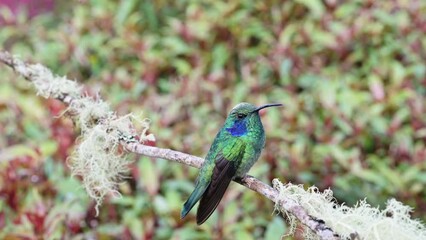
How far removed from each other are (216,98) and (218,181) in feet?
7.63

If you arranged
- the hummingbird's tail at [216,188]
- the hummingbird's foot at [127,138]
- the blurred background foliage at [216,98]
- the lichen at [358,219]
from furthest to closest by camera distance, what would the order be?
the blurred background foliage at [216,98] < the hummingbird's foot at [127,138] < the hummingbird's tail at [216,188] < the lichen at [358,219]

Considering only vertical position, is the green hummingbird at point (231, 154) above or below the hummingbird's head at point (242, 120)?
below

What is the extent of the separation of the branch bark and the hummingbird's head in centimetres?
14

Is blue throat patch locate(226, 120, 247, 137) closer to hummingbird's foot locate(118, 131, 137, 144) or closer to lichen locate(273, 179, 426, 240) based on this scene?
hummingbird's foot locate(118, 131, 137, 144)

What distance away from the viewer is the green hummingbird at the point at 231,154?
152 centimetres

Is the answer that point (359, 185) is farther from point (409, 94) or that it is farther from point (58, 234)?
point (58, 234)

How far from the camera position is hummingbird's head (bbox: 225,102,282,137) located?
163 cm

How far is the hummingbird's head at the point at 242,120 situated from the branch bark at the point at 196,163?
0.14 metres

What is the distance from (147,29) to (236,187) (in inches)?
83.5

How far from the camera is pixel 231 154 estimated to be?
160cm

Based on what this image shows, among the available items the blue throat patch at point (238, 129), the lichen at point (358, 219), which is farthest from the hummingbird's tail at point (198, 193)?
the lichen at point (358, 219)

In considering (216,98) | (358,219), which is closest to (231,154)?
(358,219)

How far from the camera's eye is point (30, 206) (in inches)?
110

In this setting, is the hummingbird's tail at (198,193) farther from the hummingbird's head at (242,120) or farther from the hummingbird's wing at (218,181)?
the hummingbird's head at (242,120)
